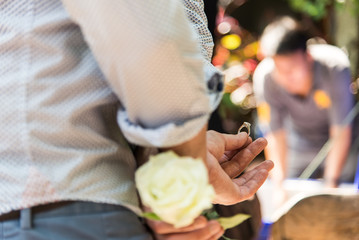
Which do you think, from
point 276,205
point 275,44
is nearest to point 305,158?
point 276,205

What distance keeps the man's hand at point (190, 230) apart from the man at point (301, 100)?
9.17ft

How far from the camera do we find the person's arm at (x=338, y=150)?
386cm

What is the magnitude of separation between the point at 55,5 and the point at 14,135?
0.69ft

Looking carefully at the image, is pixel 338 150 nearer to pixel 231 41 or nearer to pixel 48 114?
pixel 231 41

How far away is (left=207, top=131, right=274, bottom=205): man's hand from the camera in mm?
1112

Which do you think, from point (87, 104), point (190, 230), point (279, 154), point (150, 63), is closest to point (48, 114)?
point (87, 104)

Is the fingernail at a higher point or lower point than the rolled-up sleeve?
lower

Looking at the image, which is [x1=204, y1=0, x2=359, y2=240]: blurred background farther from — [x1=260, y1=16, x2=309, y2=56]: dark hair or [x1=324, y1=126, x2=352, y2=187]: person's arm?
[x1=324, y1=126, x2=352, y2=187]: person's arm

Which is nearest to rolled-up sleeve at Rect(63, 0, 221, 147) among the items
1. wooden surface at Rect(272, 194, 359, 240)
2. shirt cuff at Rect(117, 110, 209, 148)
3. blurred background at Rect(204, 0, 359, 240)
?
shirt cuff at Rect(117, 110, 209, 148)

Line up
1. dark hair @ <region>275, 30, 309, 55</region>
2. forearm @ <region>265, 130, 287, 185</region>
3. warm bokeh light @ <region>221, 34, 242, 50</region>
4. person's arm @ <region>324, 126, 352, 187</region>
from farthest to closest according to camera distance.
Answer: warm bokeh light @ <region>221, 34, 242, 50</region>, forearm @ <region>265, 130, 287, 185</region>, person's arm @ <region>324, 126, 352, 187</region>, dark hair @ <region>275, 30, 309, 55</region>

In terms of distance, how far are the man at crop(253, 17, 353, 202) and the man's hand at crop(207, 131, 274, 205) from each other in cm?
237

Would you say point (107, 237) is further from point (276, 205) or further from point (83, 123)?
point (276, 205)

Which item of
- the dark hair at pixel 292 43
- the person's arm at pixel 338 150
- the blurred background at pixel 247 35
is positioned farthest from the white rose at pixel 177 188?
the blurred background at pixel 247 35

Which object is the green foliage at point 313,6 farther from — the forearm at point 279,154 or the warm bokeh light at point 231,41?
the forearm at point 279,154
